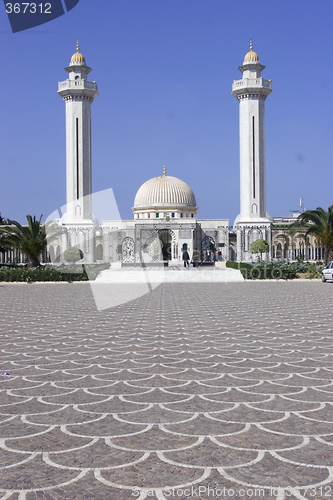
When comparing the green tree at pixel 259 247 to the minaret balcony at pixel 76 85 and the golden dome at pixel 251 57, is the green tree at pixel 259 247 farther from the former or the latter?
the minaret balcony at pixel 76 85

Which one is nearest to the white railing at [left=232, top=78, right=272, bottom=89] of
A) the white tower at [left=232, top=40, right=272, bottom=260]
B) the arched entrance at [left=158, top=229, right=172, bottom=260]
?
the white tower at [left=232, top=40, right=272, bottom=260]

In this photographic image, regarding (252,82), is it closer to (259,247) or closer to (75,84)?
(259,247)

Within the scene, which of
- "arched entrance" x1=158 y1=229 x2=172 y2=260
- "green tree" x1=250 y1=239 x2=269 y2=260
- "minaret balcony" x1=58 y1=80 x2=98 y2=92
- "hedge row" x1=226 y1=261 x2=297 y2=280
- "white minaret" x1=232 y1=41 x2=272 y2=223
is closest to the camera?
"hedge row" x1=226 y1=261 x2=297 y2=280

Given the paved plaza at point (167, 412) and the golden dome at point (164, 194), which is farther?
the golden dome at point (164, 194)

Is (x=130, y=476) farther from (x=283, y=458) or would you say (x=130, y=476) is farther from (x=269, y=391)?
(x=269, y=391)

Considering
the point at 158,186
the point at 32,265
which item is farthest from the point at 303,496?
the point at 158,186

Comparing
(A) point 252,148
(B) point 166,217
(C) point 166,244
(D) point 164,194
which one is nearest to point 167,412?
(A) point 252,148

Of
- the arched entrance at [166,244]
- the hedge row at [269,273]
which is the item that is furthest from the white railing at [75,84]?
the hedge row at [269,273]

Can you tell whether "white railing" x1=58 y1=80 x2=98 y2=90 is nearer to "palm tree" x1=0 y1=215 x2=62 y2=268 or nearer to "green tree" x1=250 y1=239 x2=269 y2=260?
"green tree" x1=250 y1=239 x2=269 y2=260

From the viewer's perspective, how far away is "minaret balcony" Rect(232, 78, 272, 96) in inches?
1727

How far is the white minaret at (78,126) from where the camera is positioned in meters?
44.8

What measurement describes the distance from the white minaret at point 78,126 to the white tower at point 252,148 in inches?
494

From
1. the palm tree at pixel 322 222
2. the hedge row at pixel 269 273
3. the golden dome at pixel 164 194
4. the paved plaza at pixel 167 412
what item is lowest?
the paved plaza at pixel 167 412

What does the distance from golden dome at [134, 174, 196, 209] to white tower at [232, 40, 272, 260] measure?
11115 millimetres
